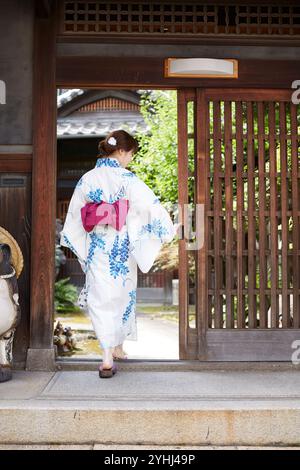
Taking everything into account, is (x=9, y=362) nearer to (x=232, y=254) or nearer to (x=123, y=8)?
(x=232, y=254)

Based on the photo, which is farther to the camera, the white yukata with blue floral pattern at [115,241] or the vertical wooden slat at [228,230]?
the vertical wooden slat at [228,230]

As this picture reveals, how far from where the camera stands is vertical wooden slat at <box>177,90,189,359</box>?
5.00 metres

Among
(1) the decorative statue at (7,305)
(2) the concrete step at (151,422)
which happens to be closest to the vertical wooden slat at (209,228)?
(2) the concrete step at (151,422)

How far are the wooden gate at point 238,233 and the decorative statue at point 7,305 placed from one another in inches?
60.7

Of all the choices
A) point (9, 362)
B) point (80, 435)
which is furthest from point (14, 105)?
point (80, 435)

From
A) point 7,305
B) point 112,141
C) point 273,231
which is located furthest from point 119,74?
point 7,305

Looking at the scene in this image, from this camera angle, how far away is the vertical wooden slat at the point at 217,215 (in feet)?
16.6

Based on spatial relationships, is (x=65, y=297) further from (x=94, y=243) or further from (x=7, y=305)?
(x=7, y=305)

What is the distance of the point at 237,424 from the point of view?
357 cm

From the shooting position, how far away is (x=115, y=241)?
4598 millimetres

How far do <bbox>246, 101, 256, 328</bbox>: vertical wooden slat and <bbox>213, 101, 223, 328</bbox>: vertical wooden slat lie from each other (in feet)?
0.90

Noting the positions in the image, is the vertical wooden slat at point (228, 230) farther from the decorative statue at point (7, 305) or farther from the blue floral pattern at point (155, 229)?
the decorative statue at point (7, 305)

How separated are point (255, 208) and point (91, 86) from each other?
193cm

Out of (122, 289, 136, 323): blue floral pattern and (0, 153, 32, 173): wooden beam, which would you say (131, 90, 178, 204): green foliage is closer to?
(0, 153, 32, 173): wooden beam
